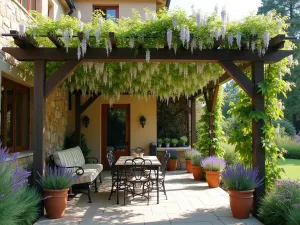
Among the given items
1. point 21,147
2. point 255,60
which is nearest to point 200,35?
point 255,60

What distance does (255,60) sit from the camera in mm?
4906

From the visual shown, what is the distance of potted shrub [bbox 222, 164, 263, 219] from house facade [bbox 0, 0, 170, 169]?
315 cm

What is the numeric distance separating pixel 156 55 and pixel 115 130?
600cm

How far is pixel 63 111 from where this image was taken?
342 inches

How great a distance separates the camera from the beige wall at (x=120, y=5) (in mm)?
9695

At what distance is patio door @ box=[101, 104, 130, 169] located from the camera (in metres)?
10.5

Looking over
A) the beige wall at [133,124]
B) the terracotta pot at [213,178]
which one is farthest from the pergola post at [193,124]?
the terracotta pot at [213,178]

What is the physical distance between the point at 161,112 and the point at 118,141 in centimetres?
207

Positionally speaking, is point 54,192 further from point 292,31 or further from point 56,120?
point 292,31

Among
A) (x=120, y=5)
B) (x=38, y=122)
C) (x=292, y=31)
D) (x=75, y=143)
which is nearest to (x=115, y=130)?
(x=75, y=143)

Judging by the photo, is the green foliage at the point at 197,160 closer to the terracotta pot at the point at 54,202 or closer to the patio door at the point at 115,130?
the patio door at the point at 115,130

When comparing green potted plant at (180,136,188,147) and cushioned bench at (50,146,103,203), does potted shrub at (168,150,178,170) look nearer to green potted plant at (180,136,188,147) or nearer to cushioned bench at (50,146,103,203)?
green potted plant at (180,136,188,147)

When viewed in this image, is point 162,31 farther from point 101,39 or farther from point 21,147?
point 21,147

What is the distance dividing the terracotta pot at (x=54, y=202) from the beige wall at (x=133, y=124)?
5.58 meters
